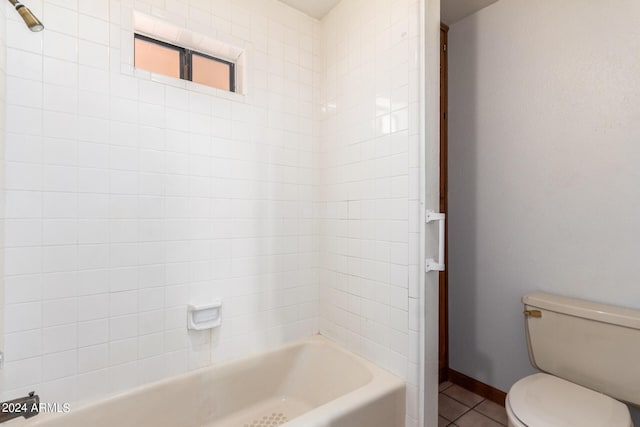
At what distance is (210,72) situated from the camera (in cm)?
179

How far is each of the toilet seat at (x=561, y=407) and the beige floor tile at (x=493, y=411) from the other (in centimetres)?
55

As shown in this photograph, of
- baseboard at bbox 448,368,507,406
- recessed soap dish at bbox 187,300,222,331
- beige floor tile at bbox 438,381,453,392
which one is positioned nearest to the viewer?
recessed soap dish at bbox 187,300,222,331

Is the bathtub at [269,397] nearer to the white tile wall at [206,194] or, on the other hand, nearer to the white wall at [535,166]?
the white tile wall at [206,194]

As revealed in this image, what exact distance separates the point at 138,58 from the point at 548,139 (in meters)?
2.28

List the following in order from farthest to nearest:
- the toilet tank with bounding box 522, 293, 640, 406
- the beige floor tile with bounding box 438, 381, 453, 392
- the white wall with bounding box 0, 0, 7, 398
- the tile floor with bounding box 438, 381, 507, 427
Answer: the beige floor tile with bounding box 438, 381, 453, 392, the tile floor with bounding box 438, 381, 507, 427, the toilet tank with bounding box 522, 293, 640, 406, the white wall with bounding box 0, 0, 7, 398

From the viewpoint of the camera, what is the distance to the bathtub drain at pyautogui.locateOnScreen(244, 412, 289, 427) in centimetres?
165

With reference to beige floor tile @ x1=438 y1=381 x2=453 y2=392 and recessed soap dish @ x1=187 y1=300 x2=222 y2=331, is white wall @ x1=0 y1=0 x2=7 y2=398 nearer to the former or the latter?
recessed soap dish @ x1=187 y1=300 x2=222 y2=331

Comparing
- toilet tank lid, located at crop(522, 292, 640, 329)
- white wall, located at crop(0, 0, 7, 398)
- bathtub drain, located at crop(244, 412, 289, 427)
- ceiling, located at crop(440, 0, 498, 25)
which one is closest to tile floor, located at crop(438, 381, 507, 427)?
toilet tank lid, located at crop(522, 292, 640, 329)

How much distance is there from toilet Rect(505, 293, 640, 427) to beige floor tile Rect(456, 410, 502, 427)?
1.51 ft

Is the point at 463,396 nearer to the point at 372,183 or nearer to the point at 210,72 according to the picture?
the point at 372,183

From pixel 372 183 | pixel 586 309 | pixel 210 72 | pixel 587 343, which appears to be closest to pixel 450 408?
pixel 587 343

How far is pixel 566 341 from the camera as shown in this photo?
162 centimetres

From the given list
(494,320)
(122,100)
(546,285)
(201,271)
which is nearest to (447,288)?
(494,320)

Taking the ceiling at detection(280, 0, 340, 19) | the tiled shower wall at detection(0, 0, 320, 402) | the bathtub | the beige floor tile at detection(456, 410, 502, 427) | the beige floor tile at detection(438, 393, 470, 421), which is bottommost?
the beige floor tile at detection(438, 393, 470, 421)
